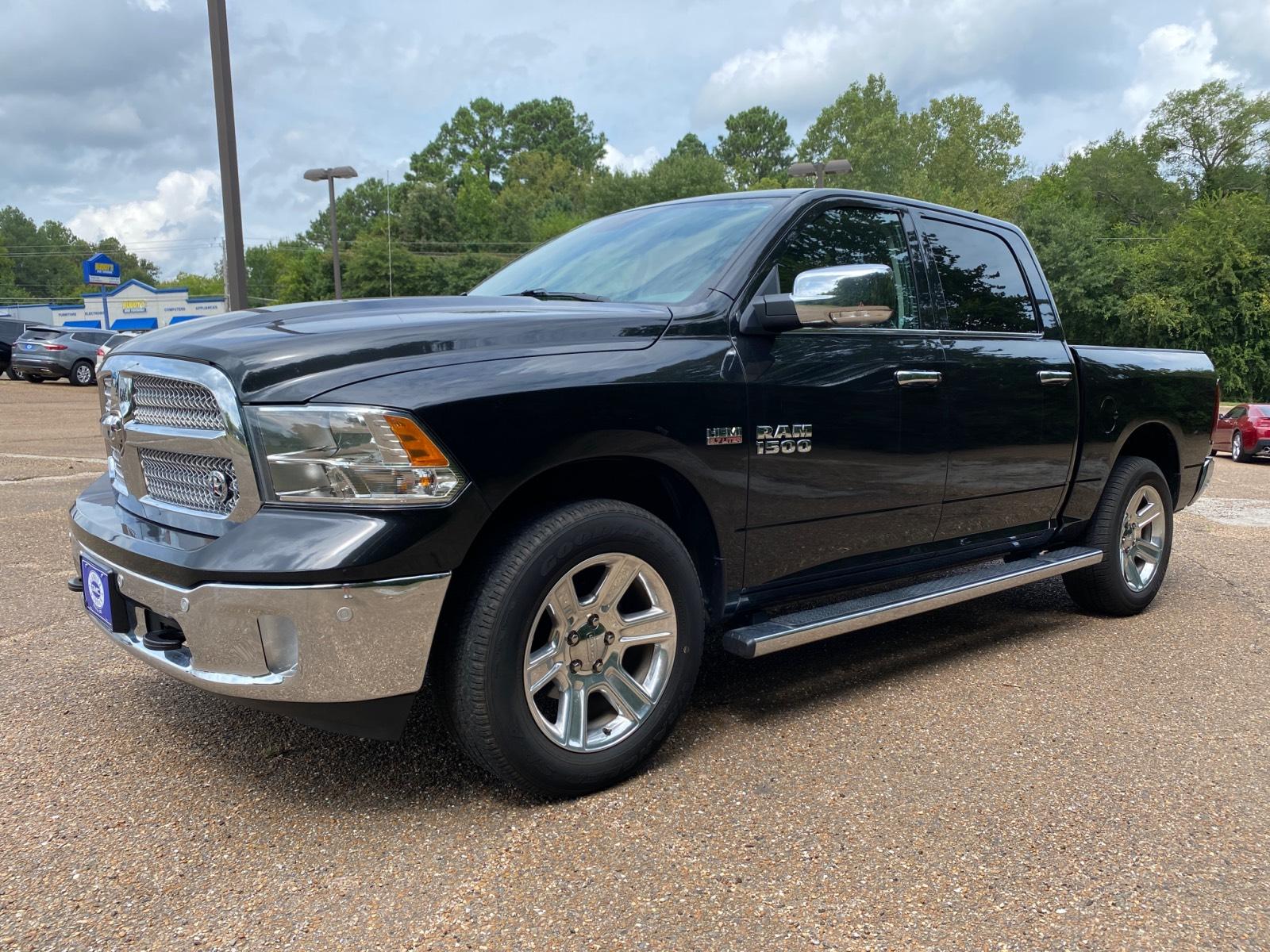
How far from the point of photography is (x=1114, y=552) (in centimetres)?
490

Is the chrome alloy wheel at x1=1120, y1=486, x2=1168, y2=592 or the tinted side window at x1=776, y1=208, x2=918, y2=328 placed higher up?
the tinted side window at x1=776, y1=208, x2=918, y2=328

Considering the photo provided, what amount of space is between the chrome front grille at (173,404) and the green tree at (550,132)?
4597 inches

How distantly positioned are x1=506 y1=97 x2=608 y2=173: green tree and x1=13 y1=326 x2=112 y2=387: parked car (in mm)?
93902

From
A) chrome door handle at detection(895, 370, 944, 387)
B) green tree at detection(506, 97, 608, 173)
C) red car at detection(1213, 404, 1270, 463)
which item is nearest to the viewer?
chrome door handle at detection(895, 370, 944, 387)

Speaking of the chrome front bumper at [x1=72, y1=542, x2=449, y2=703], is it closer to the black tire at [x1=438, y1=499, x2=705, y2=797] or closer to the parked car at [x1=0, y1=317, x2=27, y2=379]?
the black tire at [x1=438, y1=499, x2=705, y2=797]

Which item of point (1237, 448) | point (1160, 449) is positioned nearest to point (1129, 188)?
point (1237, 448)

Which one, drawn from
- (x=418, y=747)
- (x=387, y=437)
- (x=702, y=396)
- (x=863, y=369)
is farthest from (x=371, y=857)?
(x=863, y=369)

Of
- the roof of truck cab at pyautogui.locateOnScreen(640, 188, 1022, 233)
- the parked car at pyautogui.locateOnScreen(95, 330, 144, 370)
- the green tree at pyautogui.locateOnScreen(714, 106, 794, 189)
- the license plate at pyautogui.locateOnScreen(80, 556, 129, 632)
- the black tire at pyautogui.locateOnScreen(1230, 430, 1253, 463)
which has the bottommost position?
the black tire at pyautogui.locateOnScreen(1230, 430, 1253, 463)

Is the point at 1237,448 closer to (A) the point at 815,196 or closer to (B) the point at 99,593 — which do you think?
(A) the point at 815,196

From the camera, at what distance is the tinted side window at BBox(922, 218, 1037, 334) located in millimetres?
4148

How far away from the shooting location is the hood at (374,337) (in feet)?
8.10

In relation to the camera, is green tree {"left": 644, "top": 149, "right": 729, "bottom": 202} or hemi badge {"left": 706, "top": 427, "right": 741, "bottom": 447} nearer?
hemi badge {"left": 706, "top": 427, "right": 741, "bottom": 447}

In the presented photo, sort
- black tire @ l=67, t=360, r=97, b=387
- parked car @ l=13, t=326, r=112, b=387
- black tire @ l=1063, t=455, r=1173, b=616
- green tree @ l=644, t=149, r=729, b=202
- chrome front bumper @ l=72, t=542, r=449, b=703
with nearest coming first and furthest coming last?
chrome front bumper @ l=72, t=542, r=449, b=703 < black tire @ l=1063, t=455, r=1173, b=616 < parked car @ l=13, t=326, r=112, b=387 < black tire @ l=67, t=360, r=97, b=387 < green tree @ l=644, t=149, r=729, b=202

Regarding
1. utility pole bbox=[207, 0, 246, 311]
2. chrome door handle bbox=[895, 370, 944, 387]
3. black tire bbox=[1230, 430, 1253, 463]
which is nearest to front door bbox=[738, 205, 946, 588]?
chrome door handle bbox=[895, 370, 944, 387]
